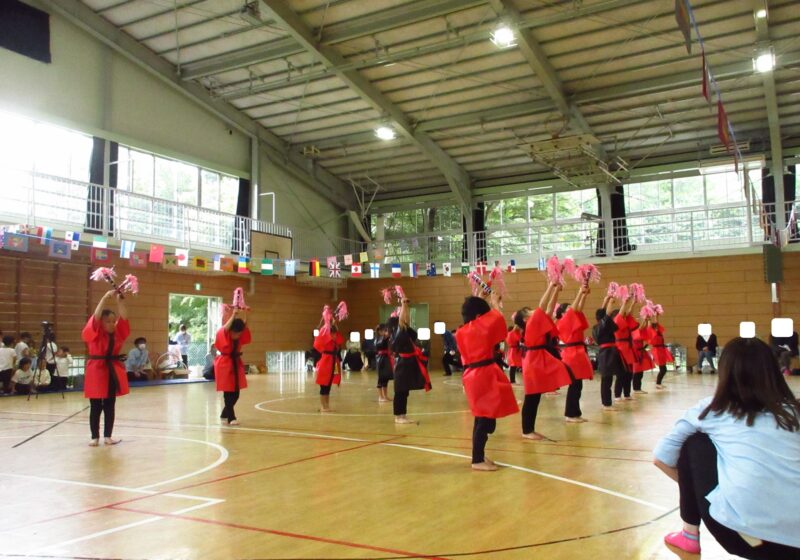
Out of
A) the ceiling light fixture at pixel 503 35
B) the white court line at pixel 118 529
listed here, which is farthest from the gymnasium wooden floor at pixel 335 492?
the ceiling light fixture at pixel 503 35

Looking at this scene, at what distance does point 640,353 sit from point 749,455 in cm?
897

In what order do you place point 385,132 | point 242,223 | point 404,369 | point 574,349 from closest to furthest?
point 574,349 < point 404,369 < point 385,132 < point 242,223

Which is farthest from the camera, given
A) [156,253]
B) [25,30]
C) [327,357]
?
[156,253]

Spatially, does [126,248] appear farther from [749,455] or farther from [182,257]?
[749,455]

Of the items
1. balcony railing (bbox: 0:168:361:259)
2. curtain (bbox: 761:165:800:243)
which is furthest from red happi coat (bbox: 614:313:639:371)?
balcony railing (bbox: 0:168:361:259)

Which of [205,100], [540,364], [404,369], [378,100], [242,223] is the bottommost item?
[404,369]

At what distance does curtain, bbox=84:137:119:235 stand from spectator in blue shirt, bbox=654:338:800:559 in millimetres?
14416

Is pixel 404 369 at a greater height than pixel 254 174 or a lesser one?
lesser

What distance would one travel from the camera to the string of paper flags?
1221 cm

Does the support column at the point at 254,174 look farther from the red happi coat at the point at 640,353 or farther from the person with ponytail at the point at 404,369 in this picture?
the person with ponytail at the point at 404,369

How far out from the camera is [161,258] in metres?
14.1

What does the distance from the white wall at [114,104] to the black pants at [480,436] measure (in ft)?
42.2

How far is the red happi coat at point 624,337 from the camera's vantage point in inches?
354

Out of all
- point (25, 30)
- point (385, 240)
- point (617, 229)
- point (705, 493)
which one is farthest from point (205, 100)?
point (705, 493)
